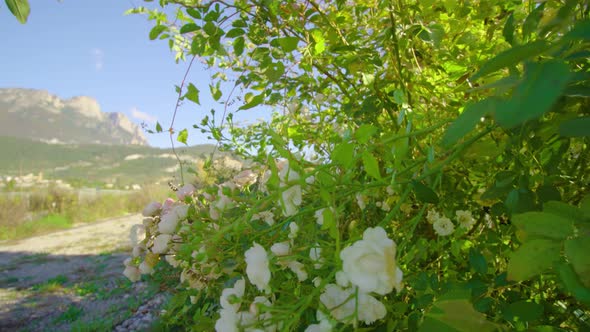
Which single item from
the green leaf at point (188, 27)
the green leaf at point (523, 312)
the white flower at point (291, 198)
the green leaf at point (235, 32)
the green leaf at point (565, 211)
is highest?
the green leaf at point (188, 27)

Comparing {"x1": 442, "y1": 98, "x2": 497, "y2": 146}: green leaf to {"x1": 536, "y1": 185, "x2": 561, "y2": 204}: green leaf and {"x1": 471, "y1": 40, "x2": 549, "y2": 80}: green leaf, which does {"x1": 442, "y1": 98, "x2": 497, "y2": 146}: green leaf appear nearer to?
{"x1": 471, "y1": 40, "x2": 549, "y2": 80}: green leaf

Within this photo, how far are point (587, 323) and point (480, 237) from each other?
23 cm

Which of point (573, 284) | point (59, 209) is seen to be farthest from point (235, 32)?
point (59, 209)

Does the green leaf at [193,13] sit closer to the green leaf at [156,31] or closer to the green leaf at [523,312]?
the green leaf at [156,31]

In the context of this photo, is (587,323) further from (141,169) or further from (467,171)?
(141,169)

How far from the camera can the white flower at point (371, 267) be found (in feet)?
1.11

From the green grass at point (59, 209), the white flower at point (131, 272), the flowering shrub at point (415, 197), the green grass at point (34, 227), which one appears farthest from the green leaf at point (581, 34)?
the green grass at point (34, 227)

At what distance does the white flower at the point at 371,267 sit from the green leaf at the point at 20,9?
18.3 inches

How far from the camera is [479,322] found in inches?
14.1

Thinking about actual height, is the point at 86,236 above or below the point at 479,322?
below

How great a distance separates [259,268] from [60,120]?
102 meters

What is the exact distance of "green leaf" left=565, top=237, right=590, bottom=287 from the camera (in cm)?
29

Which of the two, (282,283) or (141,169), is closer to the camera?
(282,283)

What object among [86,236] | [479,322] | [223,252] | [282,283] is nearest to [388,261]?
[479,322]
